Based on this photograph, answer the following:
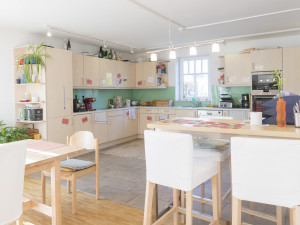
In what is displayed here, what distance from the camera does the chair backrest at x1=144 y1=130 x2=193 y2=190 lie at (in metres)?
1.77

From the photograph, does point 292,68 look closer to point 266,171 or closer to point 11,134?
point 266,171

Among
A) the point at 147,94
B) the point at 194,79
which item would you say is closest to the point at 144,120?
the point at 147,94

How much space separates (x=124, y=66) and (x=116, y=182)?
3.93 m

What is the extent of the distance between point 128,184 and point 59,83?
97.6 inches

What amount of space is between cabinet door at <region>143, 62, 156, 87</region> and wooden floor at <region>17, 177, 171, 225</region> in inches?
174

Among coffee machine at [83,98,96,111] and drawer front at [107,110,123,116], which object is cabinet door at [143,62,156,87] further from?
coffee machine at [83,98,96,111]

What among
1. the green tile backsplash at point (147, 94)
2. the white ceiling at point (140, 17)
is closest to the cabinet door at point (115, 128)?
the green tile backsplash at point (147, 94)

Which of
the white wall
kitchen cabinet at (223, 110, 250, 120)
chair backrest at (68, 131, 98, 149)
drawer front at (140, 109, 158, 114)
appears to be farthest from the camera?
drawer front at (140, 109, 158, 114)

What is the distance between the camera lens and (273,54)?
210 inches

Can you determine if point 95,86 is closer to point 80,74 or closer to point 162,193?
point 80,74

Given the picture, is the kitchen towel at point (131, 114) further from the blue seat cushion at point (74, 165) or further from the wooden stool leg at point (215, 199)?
the wooden stool leg at point (215, 199)

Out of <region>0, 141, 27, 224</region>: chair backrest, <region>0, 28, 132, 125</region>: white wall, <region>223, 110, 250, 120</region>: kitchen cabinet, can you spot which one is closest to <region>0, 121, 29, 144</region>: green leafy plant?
<region>0, 28, 132, 125</region>: white wall

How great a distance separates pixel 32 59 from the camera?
4484mm

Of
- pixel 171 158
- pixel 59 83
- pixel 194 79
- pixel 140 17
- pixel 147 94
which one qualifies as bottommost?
pixel 171 158
